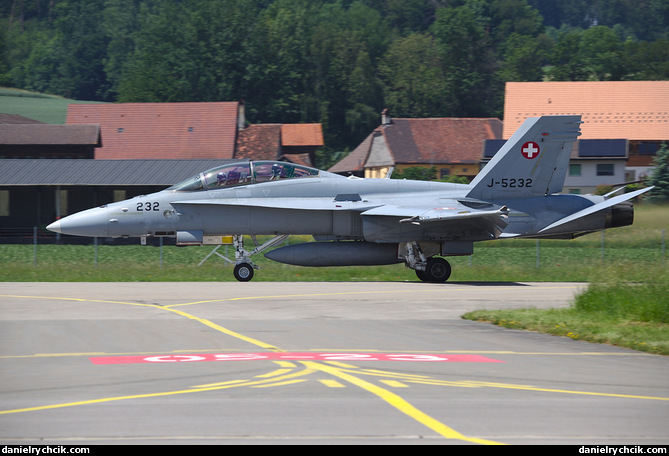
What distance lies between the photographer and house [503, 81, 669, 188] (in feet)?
229

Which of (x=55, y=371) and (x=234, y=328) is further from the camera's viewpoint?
(x=234, y=328)

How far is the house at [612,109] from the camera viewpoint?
6981cm

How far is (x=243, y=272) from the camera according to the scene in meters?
23.8

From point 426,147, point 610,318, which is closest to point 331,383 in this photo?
point 610,318

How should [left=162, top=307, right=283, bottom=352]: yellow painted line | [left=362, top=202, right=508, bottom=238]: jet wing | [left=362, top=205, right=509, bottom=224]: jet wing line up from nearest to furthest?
[left=162, top=307, right=283, bottom=352]: yellow painted line
[left=362, top=205, right=509, bottom=224]: jet wing
[left=362, top=202, right=508, bottom=238]: jet wing

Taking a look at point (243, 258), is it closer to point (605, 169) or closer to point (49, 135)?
point (49, 135)

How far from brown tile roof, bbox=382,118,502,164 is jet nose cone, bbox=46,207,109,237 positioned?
54827 mm

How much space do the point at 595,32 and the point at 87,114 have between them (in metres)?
64.3

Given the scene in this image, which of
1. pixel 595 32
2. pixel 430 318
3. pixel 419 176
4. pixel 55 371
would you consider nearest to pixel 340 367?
pixel 55 371

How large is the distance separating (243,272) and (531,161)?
27.0 feet

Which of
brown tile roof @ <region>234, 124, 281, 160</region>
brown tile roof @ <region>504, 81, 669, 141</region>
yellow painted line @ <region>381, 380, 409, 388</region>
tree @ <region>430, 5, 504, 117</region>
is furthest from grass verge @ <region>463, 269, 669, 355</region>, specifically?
tree @ <region>430, 5, 504, 117</region>

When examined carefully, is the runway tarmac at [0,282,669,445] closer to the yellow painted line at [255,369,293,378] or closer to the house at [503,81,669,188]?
the yellow painted line at [255,369,293,378]

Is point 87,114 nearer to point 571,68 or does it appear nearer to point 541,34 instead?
point 571,68

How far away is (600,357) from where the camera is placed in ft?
37.4
